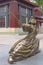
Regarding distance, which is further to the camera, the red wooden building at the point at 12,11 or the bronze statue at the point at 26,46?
the red wooden building at the point at 12,11

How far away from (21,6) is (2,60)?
2602cm

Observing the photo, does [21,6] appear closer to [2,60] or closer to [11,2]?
[11,2]

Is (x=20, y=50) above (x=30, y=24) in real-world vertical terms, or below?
below

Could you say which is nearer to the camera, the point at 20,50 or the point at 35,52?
the point at 20,50

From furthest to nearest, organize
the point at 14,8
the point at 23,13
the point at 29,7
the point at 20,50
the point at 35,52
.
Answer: the point at 29,7 < the point at 23,13 < the point at 14,8 < the point at 35,52 < the point at 20,50

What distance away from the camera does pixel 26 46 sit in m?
5.89

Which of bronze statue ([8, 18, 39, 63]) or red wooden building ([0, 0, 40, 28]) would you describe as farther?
red wooden building ([0, 0, 40, 28])

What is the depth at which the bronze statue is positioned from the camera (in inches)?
224

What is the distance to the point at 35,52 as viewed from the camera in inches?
244

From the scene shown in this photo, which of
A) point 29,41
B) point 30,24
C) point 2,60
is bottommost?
point 2,60

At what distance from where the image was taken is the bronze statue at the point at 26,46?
18.7 feet

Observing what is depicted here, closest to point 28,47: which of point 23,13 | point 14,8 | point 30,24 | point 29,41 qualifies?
point 29,41

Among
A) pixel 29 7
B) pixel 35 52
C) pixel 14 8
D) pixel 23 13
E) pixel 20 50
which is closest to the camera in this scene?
pixel 20 50

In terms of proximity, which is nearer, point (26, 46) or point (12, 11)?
point (26, 46)
